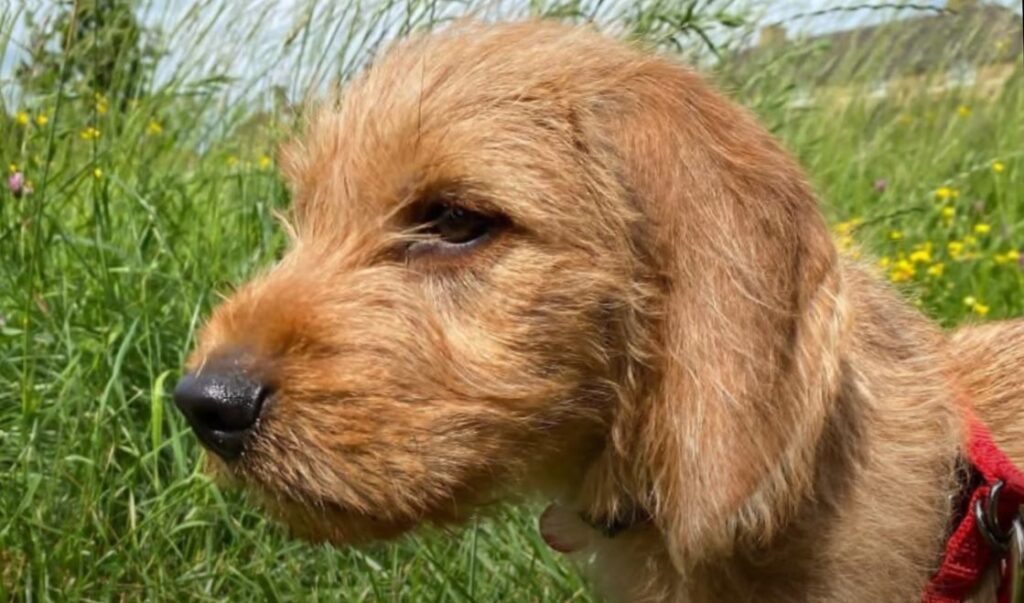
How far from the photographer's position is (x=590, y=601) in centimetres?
289

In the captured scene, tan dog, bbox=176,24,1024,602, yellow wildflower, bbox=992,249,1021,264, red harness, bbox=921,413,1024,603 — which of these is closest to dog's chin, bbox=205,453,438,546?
tan dog, bbox=176,24,1024,602

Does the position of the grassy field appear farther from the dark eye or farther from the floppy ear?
the dark eye

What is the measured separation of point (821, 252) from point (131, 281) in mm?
2126

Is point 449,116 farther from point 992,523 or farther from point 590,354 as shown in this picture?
point 992,523

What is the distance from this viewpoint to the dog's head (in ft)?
6.32

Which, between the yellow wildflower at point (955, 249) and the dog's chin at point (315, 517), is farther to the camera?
the yellow wildflower at point (955, 249)

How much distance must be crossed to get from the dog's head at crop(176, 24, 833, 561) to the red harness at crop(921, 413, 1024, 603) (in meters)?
0.35

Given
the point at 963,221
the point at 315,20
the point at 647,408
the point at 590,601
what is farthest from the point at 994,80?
the point at 647,408

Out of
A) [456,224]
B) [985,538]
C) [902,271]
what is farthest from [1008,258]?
[456,224]

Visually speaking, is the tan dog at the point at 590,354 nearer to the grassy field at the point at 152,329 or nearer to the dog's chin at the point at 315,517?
the dog's chin at the point at 315,517

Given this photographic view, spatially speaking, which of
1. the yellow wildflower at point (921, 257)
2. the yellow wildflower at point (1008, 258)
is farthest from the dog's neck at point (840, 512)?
the yellow wildflower at point (1008, 258)

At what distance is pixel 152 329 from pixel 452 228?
150 centimetres

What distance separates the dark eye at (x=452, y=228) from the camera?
2094 mm

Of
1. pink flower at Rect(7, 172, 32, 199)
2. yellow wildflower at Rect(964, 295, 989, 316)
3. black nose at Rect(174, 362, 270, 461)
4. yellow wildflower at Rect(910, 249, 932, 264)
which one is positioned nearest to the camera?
black nose at Rect(174, 362, 270, 461)
